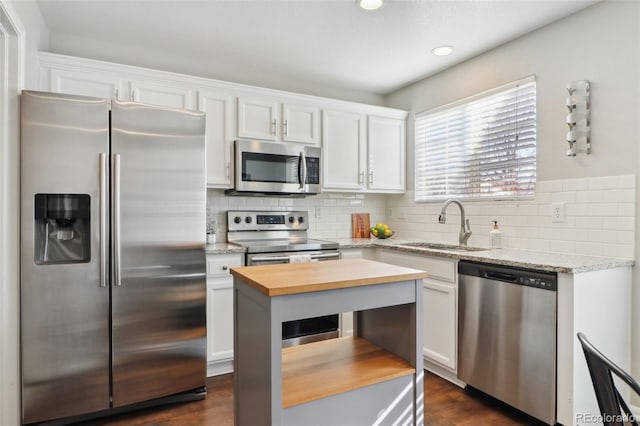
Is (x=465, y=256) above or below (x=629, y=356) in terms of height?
above

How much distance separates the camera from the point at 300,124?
3.32 m

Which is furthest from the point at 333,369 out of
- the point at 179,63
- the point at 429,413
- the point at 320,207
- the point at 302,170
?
the point at 179,63

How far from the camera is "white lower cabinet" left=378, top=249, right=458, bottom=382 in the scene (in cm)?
254

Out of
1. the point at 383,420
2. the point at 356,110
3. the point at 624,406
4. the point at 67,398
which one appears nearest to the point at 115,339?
the point at 67,398

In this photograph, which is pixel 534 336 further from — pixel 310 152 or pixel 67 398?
pixel 67 398

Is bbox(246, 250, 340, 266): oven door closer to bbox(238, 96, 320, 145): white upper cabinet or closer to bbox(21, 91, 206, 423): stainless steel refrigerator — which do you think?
bbox(21, 91, 206, 423): stainless steel refrigerator

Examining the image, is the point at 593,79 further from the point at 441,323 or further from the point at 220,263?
the point at 220,263

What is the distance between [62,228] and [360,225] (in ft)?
8.57

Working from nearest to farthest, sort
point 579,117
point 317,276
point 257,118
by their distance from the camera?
1. point 317,276
2. point 579,117
3. point 257,118

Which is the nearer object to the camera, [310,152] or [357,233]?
[310,152]

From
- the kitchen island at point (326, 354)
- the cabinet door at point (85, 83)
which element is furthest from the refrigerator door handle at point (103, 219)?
the kitchen island at point (326, 354)

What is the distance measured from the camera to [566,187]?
2447 mm

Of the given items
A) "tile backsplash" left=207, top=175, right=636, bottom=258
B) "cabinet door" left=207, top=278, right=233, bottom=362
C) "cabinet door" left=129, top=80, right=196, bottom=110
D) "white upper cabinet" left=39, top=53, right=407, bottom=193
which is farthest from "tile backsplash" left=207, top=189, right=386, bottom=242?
"cabinet door" left=129, top=80, right=196, bottom=110

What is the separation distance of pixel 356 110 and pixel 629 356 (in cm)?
269
